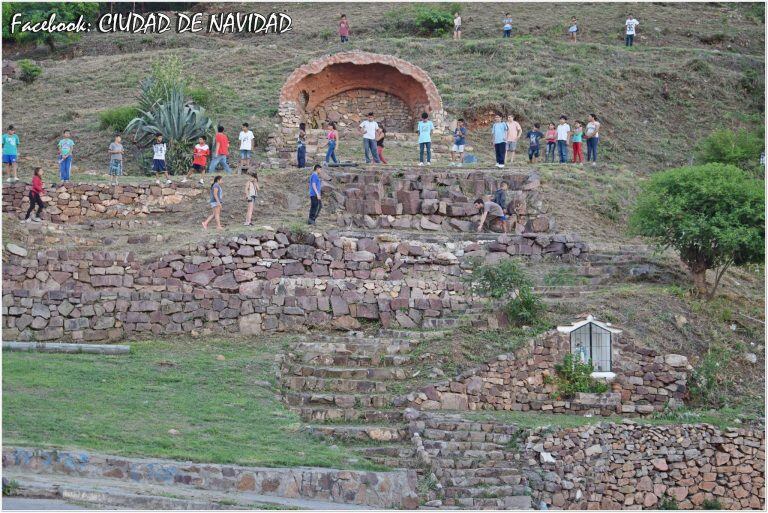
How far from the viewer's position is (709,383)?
19.8 meters

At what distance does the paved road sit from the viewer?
12422mm

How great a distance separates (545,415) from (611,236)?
24.3 feet

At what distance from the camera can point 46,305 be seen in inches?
803

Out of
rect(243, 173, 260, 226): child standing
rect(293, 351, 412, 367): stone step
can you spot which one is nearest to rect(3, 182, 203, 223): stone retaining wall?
rect(243, 173, 260, 226): child standing

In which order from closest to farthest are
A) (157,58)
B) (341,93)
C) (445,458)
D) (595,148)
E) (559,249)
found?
(445,458) < (559,249) < (595,148) < (341,93) < (157,58)

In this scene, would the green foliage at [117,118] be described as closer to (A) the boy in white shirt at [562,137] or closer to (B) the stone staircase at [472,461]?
(A) the boy in white shirt at [562,137]

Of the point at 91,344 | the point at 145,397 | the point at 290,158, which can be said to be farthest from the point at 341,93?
the point at 145,397

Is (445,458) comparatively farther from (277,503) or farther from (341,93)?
(341,93)

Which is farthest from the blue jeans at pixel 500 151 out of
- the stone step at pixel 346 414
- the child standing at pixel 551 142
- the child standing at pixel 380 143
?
the stone step at pixel 346 414

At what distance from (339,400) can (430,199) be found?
817cm

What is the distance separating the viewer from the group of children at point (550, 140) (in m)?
27.9

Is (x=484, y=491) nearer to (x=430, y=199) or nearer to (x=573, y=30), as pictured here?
(x=430, y=199)

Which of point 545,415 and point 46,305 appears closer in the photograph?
point 545,415

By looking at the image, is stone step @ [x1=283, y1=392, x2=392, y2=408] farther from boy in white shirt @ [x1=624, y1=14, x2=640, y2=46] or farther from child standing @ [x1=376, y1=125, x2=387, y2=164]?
boy in white shirt @ [x1=624, y1=14, x2=640, y2=46]
